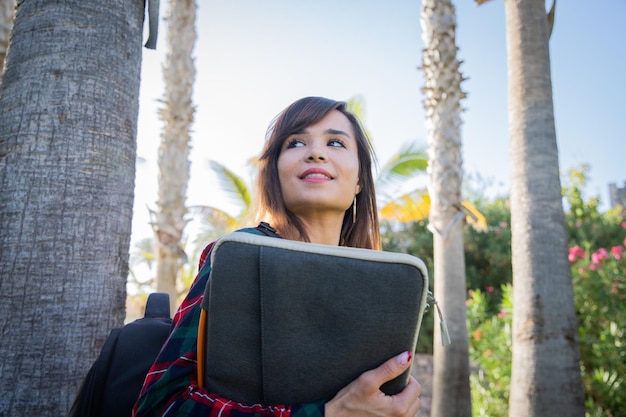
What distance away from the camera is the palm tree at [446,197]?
564cm

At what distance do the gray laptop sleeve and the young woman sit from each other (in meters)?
0.05

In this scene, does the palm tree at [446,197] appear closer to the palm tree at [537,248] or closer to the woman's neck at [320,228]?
the palm tree at [537,248]

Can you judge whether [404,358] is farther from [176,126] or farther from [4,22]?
[176,126]

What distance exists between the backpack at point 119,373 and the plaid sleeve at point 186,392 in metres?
0.19

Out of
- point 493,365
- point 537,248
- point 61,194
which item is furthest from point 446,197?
point 61,194

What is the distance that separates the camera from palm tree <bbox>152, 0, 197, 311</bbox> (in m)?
8.72

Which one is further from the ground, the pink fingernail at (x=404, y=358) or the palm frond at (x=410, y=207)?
the palm frond at (x=410, y=207)

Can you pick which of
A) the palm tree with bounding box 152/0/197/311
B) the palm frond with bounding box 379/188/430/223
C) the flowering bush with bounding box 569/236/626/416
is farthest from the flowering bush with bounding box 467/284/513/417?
the palm tree with bounding box 152/0/197/311

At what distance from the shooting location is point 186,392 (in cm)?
111

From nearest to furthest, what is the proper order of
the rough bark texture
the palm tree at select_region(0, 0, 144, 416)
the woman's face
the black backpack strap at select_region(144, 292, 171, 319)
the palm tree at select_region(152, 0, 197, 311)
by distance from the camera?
the black backpack strap at select_region(144, 292, 171, 319)
the palm tree at select_region(0, 0, 144, 416)
the woman's face
the rough bark texture
the palm tree at select_region(152, 0, 197, 311)

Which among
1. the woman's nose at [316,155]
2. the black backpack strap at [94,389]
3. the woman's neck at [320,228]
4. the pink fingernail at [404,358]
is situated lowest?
the black backpack strap at [94,389]

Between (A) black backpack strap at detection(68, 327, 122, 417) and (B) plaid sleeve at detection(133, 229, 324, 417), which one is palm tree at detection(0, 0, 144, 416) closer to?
(A) black backpack strap at detection(68, 327, 122, 417)

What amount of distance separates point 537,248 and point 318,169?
340 centimetres

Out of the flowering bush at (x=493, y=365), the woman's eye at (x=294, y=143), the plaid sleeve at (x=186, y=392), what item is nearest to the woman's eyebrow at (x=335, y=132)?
the woman's eye at (x=294, y=143)
